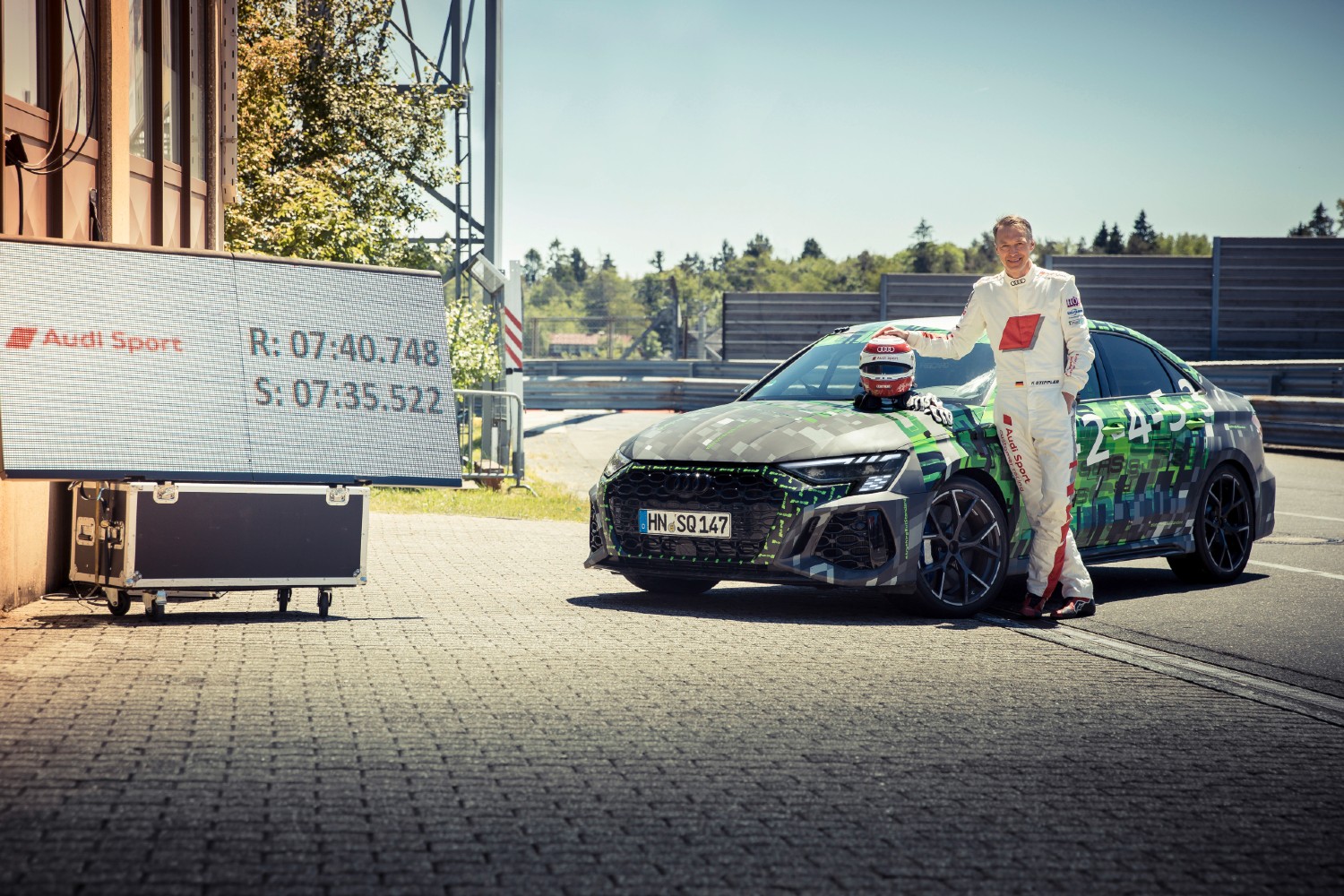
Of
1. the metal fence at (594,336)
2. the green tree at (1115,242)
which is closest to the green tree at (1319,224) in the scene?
the green tree at (1115,242)

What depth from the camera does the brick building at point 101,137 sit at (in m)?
7.50

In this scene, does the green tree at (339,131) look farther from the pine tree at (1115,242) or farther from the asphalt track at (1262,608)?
the pine tree at (1115,242)

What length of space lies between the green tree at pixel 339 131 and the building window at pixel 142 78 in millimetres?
10897

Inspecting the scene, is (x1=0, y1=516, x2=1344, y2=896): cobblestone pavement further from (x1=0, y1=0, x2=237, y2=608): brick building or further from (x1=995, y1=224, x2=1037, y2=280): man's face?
(x1=995, y1=224, x2=1037, y2=280): man's face

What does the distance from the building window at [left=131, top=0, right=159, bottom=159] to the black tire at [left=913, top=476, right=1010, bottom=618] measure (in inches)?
228

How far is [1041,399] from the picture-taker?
25.0 ft

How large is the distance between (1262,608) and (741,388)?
2599 cm

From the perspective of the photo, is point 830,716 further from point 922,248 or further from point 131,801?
point 922,248

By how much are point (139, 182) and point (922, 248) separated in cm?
15924

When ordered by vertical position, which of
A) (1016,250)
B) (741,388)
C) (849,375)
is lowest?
(741,388)

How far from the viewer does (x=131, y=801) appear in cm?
381

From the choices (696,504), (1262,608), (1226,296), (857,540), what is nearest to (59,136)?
(696,504)

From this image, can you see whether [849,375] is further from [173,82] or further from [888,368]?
[173,82]

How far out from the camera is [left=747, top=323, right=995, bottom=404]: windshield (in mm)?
8117
